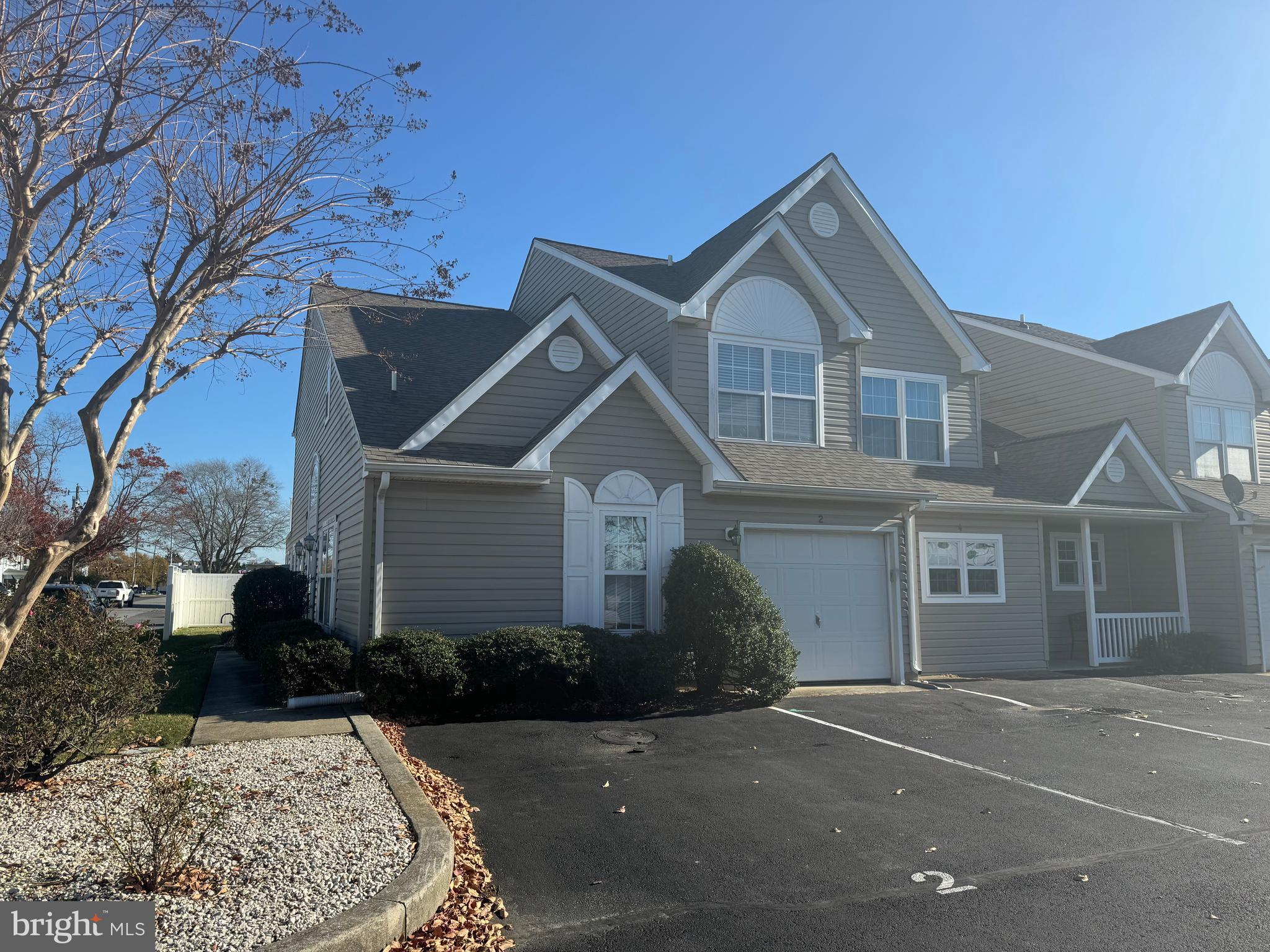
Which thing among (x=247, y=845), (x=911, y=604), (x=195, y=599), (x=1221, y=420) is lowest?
(x=247, y=845)

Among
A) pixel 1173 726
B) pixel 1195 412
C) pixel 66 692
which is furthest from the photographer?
pixel 1195 412

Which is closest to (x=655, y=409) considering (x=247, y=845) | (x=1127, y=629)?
(x=247, y=845)

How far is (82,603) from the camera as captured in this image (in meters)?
8.40

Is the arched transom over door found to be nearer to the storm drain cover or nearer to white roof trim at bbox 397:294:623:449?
white roof trim at bbox 397:294:623:449

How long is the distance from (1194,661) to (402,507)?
1580cm

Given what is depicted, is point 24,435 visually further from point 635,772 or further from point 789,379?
point 789,379

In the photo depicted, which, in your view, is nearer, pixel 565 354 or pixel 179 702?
pixel 179 702

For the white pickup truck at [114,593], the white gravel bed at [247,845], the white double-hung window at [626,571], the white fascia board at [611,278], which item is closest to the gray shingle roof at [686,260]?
the white fascia board at [611,278]

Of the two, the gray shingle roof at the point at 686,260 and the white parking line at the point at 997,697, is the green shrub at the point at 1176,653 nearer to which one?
the white parking line at the point at 997,697

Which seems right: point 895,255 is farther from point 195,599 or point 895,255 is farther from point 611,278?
point 195,599

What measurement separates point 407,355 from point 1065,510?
1236 centimetres

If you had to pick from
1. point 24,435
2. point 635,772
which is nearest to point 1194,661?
point 635,772

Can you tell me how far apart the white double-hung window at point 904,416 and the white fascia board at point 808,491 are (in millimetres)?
2158

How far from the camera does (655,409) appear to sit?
13.1 m
